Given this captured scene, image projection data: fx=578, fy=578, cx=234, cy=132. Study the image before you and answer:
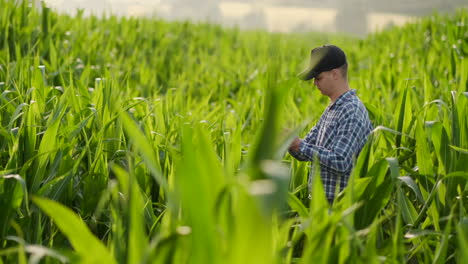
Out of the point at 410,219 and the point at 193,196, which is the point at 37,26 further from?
the point at 193,196

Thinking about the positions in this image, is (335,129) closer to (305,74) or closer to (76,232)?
(305,74)

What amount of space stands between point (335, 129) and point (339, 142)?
101 millimetres

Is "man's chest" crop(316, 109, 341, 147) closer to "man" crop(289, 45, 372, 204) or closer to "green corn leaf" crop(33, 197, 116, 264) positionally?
"man" crop(289, 45, 372, 204)

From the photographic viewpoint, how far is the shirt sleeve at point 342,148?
2.34 meters

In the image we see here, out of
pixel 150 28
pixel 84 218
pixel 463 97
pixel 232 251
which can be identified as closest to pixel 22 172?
pixel 84 218

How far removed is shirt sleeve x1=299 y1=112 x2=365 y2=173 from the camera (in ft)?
7.66

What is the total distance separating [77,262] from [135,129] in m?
0.32

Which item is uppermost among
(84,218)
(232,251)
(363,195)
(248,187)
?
(248,187)

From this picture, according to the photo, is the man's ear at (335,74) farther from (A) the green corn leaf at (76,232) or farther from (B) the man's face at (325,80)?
(A) the green corn leaf at (76,232)

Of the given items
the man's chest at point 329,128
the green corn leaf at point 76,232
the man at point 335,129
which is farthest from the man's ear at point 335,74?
the green corn leaf at point 76,232

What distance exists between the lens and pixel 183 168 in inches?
45.7

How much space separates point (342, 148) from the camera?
7.71ft

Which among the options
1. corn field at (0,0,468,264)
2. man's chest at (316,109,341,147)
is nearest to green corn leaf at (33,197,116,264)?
corn field at (0,0,468,264)

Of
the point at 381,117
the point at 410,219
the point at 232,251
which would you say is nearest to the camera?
the point at 232,251
